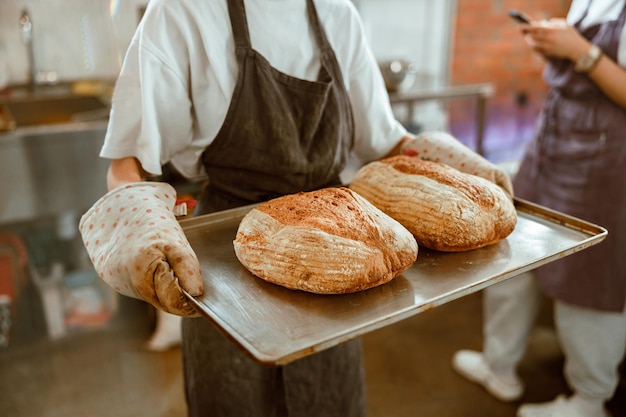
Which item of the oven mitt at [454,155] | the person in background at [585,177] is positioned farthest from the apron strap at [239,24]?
the person in background at [585,177]

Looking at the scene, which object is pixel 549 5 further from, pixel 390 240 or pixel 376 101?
pixel 390 240

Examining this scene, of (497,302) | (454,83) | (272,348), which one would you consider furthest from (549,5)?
(272,348)

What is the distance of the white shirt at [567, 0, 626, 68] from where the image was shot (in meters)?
1.72

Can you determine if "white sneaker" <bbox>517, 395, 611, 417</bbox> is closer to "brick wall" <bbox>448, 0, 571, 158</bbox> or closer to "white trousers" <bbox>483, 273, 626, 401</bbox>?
"white trousers" <bbox>483, 273, 626, 401</bbox>

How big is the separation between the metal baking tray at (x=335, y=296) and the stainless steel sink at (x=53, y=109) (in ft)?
6.21

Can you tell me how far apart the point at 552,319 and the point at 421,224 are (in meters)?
2.03

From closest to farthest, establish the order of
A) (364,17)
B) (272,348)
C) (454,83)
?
(272,348), (364,17), (454,83)

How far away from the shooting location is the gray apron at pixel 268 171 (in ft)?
3.83

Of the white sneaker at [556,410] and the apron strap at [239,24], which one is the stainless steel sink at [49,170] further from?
the white sneaker at [556,410]

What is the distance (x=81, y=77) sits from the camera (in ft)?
9.82

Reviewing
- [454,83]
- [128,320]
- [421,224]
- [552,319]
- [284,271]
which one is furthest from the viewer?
[454,83]

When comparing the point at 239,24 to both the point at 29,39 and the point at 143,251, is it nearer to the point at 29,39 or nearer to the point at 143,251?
the point at 143,251

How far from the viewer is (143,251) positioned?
821mm

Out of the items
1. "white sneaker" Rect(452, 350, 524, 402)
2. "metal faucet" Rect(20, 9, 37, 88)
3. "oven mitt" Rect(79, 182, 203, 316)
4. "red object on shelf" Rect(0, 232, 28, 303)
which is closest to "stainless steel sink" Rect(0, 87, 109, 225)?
"red object on shelf" Rect(0, 232, 28, 303)
